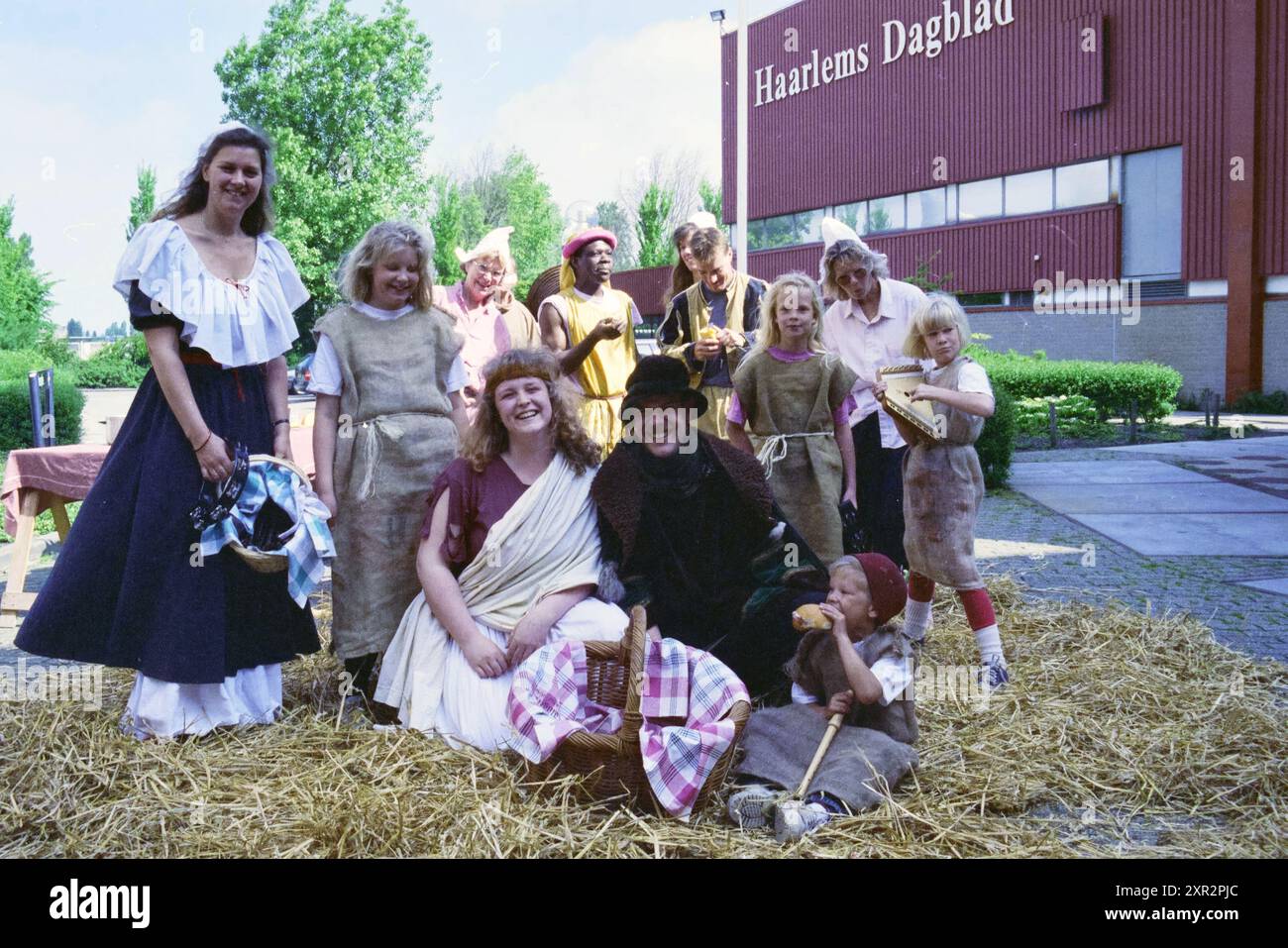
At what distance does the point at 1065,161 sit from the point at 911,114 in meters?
3.49

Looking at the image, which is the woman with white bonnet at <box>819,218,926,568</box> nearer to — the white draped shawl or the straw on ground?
the straw on ground

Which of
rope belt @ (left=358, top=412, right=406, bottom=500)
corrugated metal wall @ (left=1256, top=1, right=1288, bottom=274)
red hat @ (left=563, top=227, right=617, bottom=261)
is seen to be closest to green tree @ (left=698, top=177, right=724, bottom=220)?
corrugated metal wall @ (left=1256, top=1, right=1288, bottom=274)

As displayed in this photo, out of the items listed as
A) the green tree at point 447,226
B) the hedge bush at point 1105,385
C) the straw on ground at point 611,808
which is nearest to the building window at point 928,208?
the hedge bush at point 1105,385

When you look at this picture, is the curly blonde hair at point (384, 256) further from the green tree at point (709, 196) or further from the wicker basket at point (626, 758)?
the green tree at point (709, 196)

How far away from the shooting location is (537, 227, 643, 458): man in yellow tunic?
5477mm

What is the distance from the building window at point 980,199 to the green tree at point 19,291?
21.2m

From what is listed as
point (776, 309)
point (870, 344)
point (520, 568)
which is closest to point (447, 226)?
point (870, 344)

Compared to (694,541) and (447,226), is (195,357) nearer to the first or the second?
(694,541)

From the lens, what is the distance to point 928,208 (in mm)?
23984

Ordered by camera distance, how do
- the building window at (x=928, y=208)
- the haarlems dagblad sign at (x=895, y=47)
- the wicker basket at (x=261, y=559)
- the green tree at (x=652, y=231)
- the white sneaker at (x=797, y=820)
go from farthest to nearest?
the green tree at (x=652, y=231) → the building window at (x=928, y=208) → the haarlems dagblad sign at (x=895, y=47) → the wicker basket at (x=261, y=559) → the white sneaker at (x=797, y=820)

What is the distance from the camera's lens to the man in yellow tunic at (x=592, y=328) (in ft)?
18.0

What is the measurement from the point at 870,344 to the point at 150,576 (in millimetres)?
3049

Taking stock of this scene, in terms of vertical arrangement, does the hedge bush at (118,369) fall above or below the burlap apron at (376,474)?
above

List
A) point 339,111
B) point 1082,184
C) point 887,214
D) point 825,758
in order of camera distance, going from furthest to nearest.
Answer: point 887,214 < point 1082,184 < point 339,111 < point 825,758
